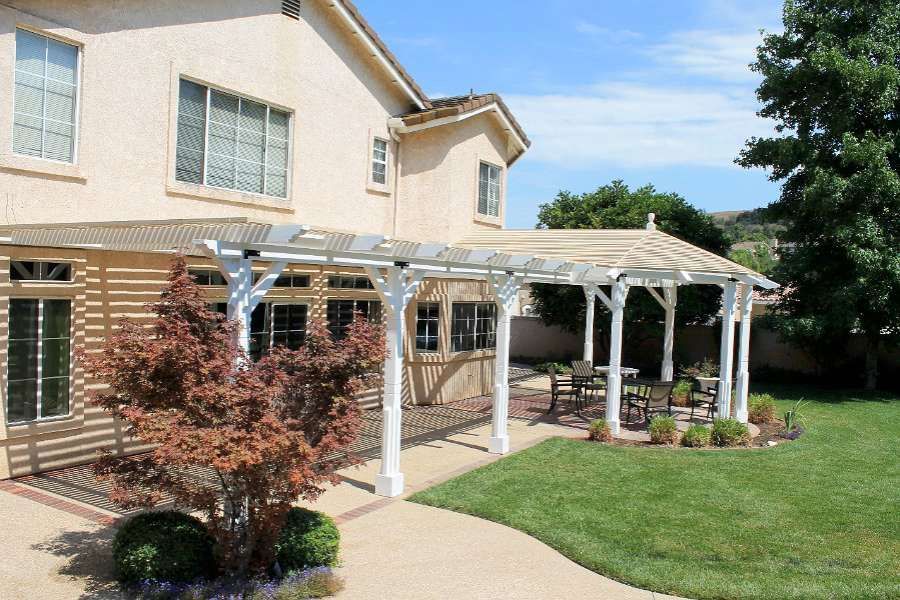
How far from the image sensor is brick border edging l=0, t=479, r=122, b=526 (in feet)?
27.4

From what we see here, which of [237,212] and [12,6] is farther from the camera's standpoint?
[237,212]

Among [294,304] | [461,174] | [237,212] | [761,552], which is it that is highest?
[461,174]

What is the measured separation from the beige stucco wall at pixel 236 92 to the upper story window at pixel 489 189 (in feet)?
1.54

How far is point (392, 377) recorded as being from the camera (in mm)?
9977

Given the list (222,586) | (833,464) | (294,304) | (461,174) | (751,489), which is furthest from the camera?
(461,174)

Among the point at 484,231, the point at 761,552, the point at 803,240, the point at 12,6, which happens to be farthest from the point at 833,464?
the point at 12,6

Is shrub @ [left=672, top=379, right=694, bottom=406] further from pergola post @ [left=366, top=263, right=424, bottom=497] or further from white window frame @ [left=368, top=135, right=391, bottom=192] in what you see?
pergola post @ [left=366, top=263, right=424, bottom=497]

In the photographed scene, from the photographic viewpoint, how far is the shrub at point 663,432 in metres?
13.5

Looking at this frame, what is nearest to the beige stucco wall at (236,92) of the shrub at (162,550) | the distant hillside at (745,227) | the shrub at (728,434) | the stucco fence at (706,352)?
the shrub at (162,550)

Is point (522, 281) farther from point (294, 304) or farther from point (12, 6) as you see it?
point (12, 6)

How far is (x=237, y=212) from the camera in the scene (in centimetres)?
1298

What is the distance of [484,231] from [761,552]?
37.0ft

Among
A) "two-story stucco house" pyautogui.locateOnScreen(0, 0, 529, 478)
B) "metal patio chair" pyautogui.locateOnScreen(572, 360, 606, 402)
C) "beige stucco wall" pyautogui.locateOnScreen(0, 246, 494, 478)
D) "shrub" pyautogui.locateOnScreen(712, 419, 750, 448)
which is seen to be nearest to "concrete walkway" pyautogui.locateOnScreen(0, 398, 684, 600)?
"beige stucco wall" pyautogui.locateOnScreen(0, 246, 494, 478)

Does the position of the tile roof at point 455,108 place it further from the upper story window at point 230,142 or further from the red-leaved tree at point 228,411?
the red-leaved tree at point 228,411
